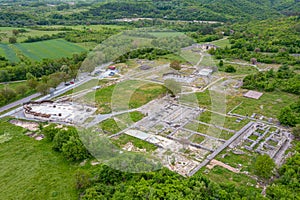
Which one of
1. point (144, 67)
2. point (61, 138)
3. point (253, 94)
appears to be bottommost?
point (61, 138)

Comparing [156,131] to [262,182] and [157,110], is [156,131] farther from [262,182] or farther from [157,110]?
[262,182]

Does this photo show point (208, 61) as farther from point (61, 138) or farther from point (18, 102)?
point (61, 138)

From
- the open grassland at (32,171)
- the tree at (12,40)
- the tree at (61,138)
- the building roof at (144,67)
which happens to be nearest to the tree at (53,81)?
the open grassland at (32,171)

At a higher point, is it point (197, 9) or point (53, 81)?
point (197, 9)

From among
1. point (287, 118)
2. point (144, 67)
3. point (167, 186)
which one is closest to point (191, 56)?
point (144, 67)

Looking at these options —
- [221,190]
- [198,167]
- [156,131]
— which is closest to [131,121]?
[156,131]
